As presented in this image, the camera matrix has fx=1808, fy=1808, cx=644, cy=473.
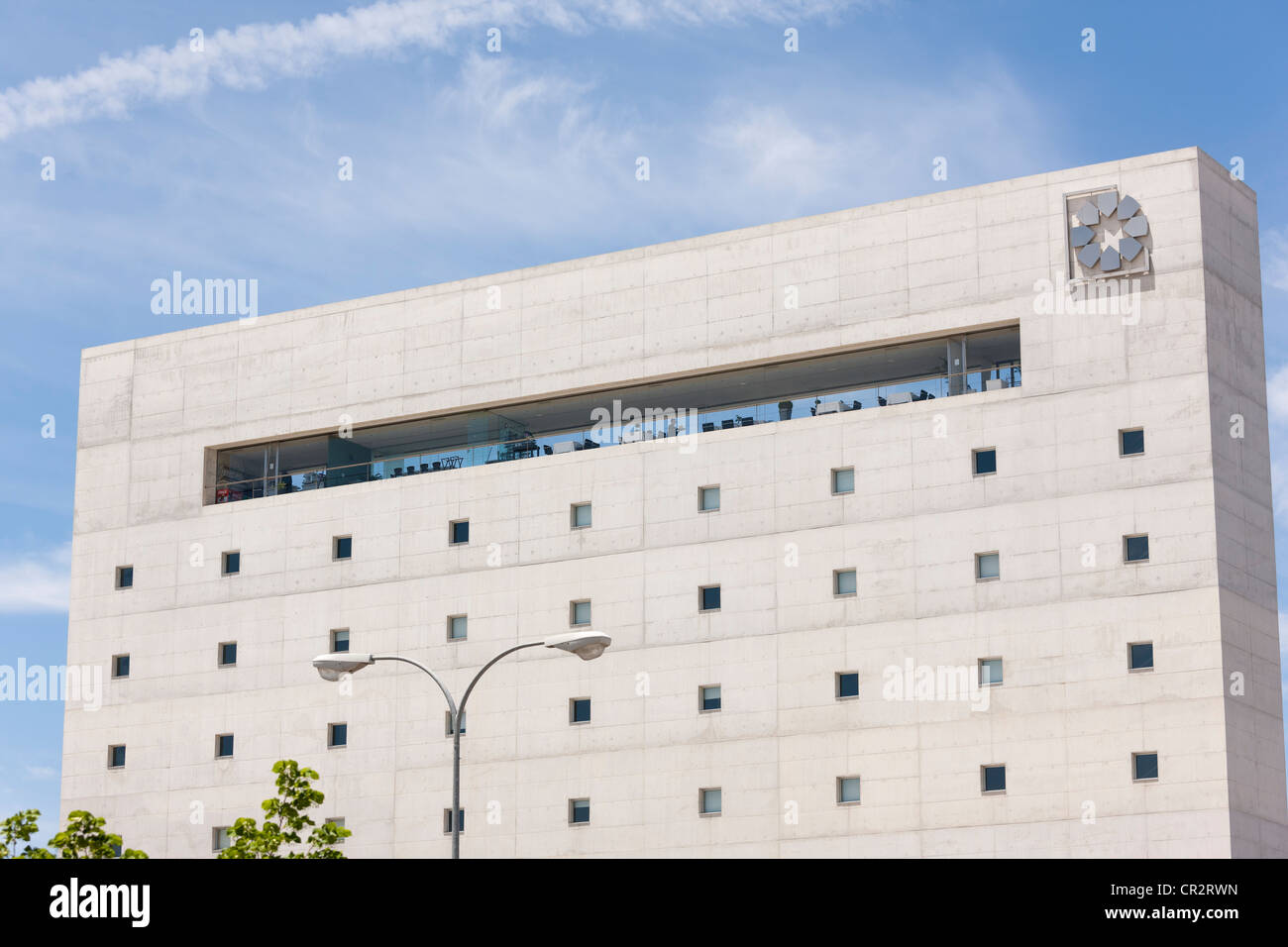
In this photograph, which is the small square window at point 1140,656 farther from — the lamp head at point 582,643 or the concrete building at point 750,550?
the lamp head at point 582,643

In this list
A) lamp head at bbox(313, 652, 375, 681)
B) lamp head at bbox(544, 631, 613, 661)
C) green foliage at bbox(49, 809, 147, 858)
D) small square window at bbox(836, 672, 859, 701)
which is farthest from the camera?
small square window at bbox(836, 672, 859, 701)

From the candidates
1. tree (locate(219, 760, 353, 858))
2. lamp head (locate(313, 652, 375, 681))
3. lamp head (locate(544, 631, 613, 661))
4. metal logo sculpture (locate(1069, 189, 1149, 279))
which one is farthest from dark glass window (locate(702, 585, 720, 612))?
lamp head (locate(544, 631, 613, 661))

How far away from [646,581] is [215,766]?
15492 mm

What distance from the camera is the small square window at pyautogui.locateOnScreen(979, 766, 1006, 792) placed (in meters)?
46.7

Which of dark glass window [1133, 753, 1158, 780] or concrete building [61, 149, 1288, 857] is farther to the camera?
concrete building [61, 149, 1288, 857]

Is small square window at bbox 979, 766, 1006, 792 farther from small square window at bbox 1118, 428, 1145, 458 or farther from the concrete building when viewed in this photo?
small square window at bbox 1118, 428, 1145, 458

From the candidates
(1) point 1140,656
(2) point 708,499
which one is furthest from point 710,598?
(1) point 1140,656

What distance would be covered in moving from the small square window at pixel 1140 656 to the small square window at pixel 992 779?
428 centimetres

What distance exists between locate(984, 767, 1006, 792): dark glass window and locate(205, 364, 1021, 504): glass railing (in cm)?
1024

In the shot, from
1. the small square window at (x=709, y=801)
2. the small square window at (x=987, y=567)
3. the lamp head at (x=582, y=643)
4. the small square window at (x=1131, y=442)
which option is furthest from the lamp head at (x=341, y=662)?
the small square window at (x=1131, y=442)

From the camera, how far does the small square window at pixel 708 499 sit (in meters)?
51.6

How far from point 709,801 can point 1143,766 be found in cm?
1175
